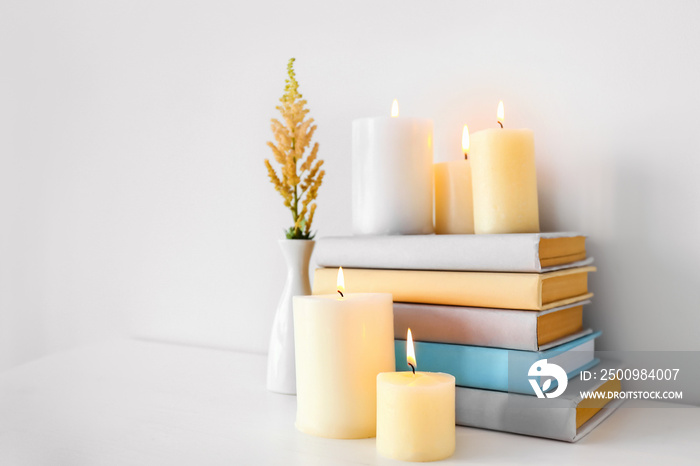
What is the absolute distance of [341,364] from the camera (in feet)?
2.03

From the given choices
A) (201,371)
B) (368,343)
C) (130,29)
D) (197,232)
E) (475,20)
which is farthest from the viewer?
(130,29)

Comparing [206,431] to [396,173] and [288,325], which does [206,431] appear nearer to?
[288,325]

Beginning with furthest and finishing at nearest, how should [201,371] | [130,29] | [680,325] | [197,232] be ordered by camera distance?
[130,29]
[197,232]
[201,371]
[680,325]

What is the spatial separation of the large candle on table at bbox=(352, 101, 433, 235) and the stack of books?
0.05 m

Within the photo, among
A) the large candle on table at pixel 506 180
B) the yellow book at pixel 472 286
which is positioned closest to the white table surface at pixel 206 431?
the yellow book at pixel 472 286

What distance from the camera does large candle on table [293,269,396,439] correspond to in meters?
0.62

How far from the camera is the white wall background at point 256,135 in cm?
74

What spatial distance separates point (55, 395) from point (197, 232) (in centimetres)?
42

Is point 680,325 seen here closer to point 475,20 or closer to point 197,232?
point 475,20

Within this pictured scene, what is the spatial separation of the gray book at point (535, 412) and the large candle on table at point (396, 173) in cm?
23

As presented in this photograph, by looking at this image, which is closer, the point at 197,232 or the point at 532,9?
the point at 532,9

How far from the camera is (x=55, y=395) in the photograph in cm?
82

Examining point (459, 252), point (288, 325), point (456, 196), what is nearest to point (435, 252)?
point (459, 252)

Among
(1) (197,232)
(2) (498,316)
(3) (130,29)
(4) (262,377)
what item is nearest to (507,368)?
(2) (498,316)
